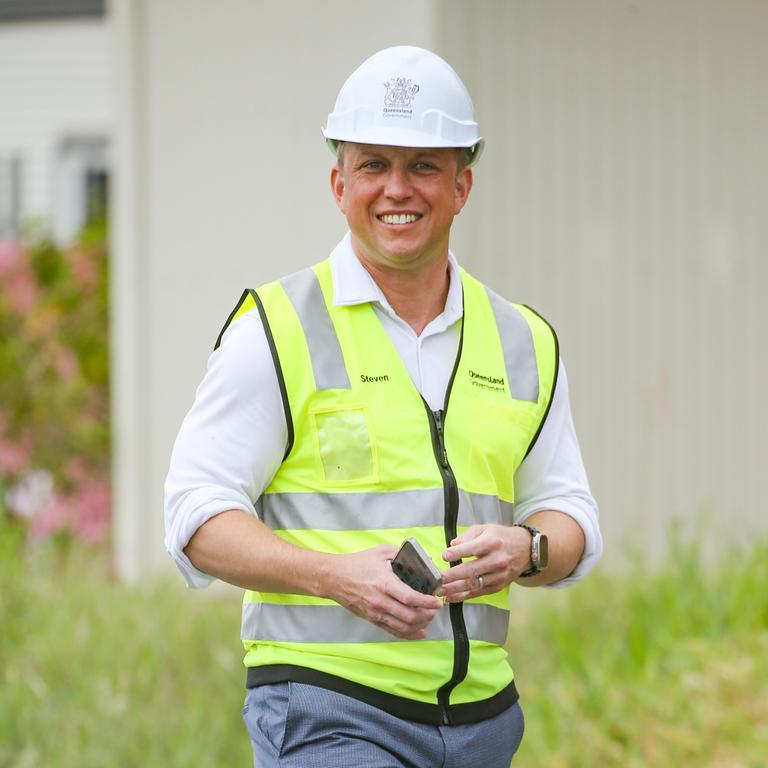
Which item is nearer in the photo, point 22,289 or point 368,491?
point 368,491

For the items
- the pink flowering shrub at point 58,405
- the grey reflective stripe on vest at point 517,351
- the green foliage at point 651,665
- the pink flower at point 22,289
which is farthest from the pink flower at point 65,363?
the grey reflective stripe on vest at point 517,351

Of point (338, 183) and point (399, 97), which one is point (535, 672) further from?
point (399, 97)

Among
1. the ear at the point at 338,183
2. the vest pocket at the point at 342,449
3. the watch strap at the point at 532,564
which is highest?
the ear at the point at 338,183

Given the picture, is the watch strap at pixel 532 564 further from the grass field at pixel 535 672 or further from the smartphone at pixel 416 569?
the grass field at pixel 535 672

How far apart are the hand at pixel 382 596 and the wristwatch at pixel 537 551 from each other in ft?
1.06

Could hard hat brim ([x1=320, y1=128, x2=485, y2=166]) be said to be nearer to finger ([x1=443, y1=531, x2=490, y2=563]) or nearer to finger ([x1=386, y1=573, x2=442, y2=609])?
finger ([x1=443, y1=531, x2=490, y2=563])

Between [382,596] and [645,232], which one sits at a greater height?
[382,596]

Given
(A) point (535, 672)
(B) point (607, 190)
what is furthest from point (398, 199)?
(B) point (607, 190)

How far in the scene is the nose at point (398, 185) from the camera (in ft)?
10.7

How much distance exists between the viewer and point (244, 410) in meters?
3.11

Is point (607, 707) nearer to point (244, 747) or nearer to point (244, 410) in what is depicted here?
point (244, 747)

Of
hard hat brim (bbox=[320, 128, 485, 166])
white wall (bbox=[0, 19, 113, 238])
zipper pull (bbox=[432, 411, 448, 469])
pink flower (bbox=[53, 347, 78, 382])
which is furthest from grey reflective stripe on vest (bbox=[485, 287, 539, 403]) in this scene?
white wall (bbox=[0, 19, 113, 238])

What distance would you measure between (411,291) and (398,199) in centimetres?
23

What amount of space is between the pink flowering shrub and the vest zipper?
6.40m
